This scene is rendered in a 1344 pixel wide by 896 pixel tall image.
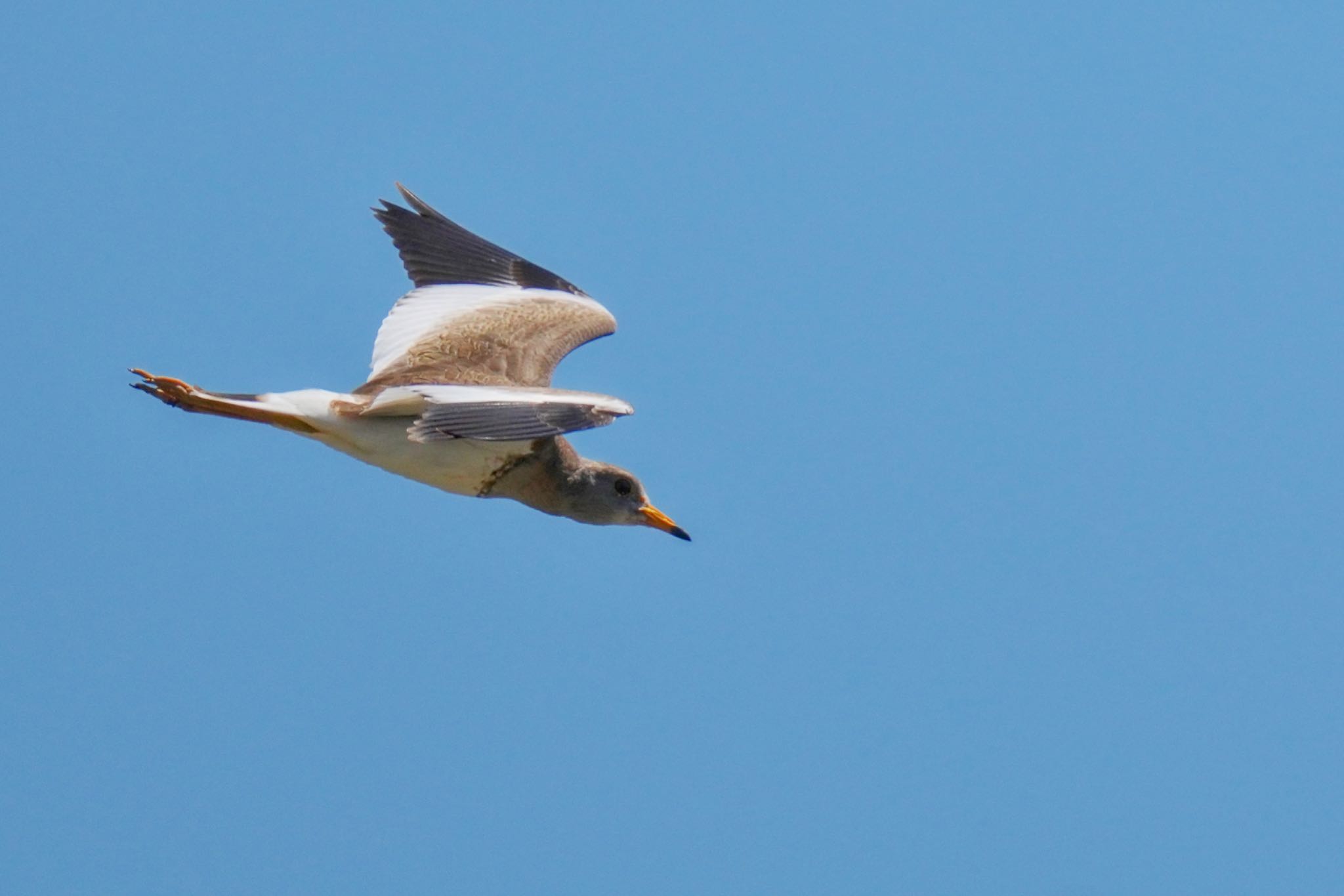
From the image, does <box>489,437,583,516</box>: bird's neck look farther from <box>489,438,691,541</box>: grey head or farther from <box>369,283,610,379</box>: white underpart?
<box>369,283,610,379</box>: white underpart

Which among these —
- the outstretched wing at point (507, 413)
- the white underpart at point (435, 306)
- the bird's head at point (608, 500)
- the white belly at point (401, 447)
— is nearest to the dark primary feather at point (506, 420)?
the outstretched wing at point (507, 413)

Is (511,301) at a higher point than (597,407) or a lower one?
higher

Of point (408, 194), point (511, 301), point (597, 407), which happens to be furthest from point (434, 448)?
point (408, 194)

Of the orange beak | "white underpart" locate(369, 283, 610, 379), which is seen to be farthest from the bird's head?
"white underpart" locate(369, 283, 610, 379)

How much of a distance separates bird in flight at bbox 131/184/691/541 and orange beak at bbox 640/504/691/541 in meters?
0.01

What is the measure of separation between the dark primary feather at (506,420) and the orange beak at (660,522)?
1.92m

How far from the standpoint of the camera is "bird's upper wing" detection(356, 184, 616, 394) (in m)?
11.3

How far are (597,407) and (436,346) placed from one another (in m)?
2.71

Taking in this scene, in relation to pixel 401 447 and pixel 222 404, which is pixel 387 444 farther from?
pixel 222 404

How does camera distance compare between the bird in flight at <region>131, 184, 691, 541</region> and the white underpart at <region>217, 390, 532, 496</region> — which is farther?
the white underpart at <region>217, 390, 532, 496</region>

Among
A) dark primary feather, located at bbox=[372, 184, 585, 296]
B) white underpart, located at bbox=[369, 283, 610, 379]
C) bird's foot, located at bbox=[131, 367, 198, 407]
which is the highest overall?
dark primary feather, located at bbox=[372, 184, 585, 296]

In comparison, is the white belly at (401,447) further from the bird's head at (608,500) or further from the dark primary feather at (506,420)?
the dark primary feather at (506,420)

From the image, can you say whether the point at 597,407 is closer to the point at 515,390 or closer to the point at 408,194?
the point at 515,390

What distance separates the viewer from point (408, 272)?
41.4 ft
